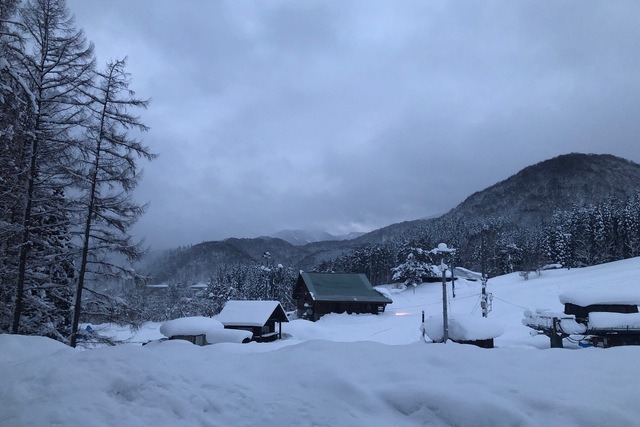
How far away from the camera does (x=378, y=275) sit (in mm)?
102562

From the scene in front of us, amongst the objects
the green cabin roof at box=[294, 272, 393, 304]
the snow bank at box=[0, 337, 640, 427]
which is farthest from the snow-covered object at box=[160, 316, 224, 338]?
the green cabin roof at box=[294, 272, 393, 304]

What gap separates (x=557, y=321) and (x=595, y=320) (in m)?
2.33

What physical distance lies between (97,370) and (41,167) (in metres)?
9.10

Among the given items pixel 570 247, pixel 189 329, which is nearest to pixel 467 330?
pixel 189 329

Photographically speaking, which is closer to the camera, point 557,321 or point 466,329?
point 466,329

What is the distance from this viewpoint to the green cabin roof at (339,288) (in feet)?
166

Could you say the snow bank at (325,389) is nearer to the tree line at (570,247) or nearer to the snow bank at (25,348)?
the snow bank at (25,348)

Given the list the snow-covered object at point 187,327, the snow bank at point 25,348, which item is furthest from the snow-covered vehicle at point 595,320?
the snow bank at point 25,348

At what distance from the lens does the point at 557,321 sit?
859 inches

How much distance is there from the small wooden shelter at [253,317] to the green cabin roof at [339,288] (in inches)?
713

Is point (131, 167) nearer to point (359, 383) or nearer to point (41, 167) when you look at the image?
point (41, 167)

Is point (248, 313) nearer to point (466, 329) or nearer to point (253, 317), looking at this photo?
point (253, 317)

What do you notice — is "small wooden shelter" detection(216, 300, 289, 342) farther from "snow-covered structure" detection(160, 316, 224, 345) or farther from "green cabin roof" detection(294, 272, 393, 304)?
"green cabin roof" detection(294, 272, 393, 304)

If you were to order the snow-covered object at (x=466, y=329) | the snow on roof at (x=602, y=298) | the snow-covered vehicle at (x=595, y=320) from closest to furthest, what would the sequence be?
1. the snow-covered object at (x=466, y=329)
2. the snow-covered vehicle at (x=595, y=320)
3. the snow on roof at (x=602, y=298)
